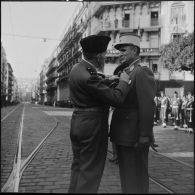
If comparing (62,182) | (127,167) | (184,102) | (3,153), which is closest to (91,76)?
(127,167)

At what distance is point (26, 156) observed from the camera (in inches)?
232

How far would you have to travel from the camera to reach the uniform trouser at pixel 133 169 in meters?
2.90

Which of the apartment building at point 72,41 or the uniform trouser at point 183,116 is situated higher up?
the apartment building at point 72,41

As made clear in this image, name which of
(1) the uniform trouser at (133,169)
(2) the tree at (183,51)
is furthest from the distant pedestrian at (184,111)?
(1) the uniform trouser at (133,169)

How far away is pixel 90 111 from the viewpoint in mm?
2633

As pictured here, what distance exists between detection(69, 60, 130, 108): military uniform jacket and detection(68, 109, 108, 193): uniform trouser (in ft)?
0.37

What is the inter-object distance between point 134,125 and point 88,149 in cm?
56

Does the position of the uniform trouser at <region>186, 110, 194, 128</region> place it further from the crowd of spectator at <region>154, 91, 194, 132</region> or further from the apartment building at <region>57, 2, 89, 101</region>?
the apartment building at <region>57, 2, 89, 101</region>

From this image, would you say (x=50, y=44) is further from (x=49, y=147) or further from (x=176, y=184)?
(x=49, y=147)

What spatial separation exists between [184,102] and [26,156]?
8.74 metres

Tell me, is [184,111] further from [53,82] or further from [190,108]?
[53,82]

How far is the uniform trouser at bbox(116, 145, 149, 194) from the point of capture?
2.90m

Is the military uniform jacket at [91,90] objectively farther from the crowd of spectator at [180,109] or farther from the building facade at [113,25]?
the crowd of spectator at [180,109]

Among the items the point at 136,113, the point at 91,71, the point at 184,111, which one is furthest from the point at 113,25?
the point at 184,111
